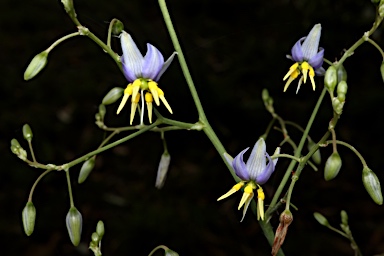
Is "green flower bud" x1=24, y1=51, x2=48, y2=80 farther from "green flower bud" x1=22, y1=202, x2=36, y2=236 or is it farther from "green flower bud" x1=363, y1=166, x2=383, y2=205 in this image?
"green flower bud" x1=363, y1=166, x2=383, y2=205

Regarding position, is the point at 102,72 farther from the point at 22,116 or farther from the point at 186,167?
the point at 186,167

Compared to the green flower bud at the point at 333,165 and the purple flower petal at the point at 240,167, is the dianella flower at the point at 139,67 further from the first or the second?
the green flower bud at the point at 333,165

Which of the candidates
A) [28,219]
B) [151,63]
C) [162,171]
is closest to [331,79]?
[151,63]

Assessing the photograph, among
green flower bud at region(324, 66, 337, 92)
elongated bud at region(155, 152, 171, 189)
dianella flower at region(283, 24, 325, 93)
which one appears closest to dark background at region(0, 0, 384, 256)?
Result: elongated bud at region(155, 152, 171, 189)

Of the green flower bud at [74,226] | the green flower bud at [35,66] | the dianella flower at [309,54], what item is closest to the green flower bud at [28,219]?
the green flower bud at [74,226]

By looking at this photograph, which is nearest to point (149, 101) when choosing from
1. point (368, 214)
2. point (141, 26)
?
point (368, 214)

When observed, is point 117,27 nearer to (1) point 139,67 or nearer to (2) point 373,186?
(1) point 139,67
